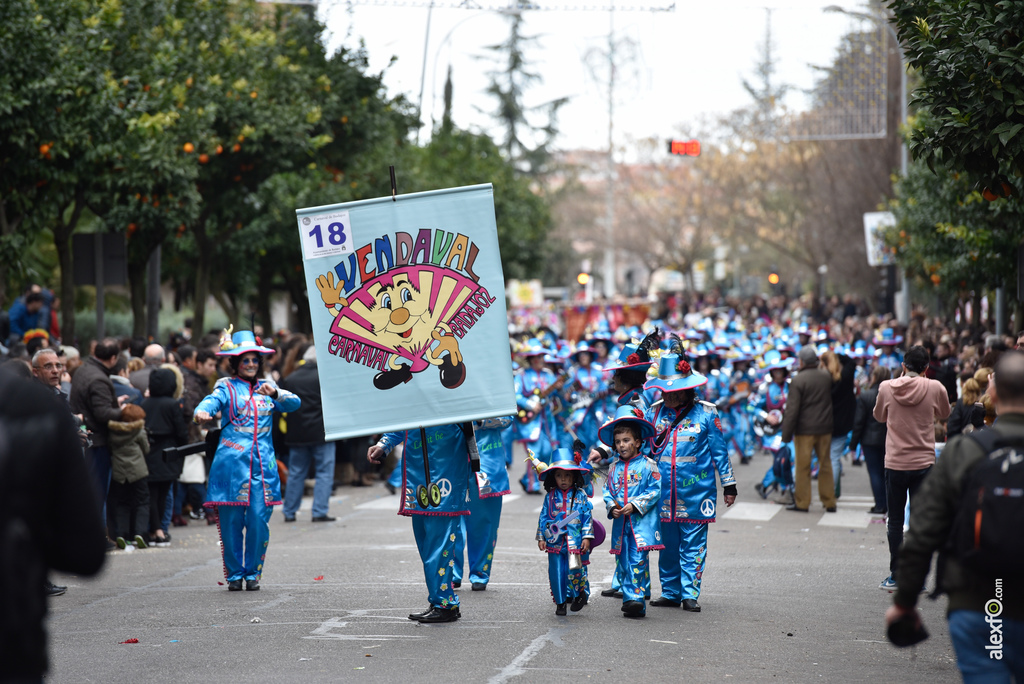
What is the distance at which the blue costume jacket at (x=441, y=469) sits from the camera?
7852 millimetres

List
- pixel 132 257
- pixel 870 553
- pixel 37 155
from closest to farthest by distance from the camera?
pixel 870 553, pixel 37 155, pixel 132 257

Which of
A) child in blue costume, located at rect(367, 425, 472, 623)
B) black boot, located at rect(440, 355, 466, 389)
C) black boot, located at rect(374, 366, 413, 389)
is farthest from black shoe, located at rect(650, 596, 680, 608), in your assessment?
black boot, located at rect(374, 366, 413, 389)

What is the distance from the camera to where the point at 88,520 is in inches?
137

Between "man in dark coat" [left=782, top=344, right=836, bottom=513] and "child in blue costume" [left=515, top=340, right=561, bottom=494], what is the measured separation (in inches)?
128

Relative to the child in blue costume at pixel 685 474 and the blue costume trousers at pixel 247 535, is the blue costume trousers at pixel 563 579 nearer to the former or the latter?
the child in blue costume at pixel 685 474

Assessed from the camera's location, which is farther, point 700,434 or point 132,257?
point 132,257

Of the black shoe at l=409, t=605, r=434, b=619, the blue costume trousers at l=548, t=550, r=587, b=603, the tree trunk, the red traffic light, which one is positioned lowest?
the black shoe at l=409, t=605, r=434, b=619

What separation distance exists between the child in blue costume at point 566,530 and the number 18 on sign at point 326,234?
2001 mm

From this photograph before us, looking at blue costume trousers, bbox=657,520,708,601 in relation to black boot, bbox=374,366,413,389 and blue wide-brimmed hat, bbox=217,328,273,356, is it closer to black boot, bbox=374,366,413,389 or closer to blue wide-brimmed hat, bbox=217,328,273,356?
black boot, bbox=374,366,413,389

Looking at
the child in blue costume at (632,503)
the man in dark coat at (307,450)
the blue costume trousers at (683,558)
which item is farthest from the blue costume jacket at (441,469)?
the man in dark coat at (307,450)

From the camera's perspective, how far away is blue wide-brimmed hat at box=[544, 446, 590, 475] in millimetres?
7930

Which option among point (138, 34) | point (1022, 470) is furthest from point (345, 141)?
point (1022, 470)

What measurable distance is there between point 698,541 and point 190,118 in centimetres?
1206

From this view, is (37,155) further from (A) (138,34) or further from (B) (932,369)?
(B) (932,369)
